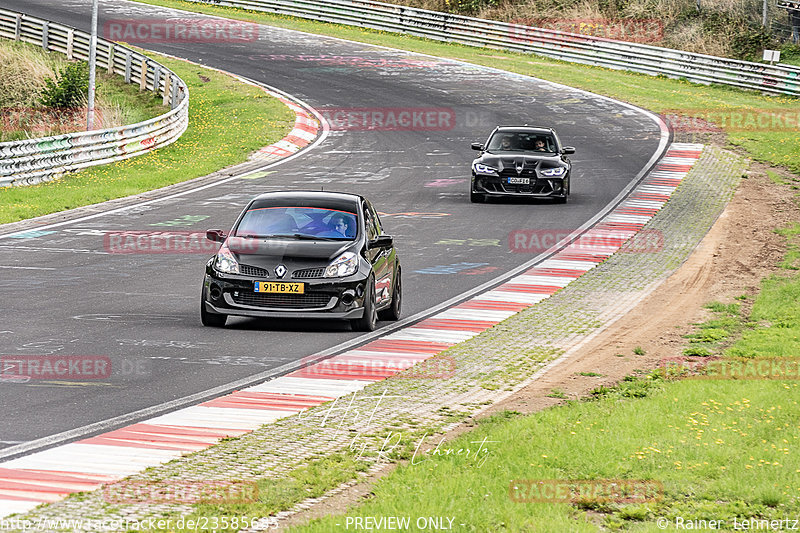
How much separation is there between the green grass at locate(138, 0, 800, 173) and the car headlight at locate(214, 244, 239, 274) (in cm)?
2204

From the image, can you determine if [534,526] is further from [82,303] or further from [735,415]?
[82,303]

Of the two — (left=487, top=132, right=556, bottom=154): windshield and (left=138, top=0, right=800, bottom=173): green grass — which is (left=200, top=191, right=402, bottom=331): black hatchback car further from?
(left=138, top=0, right=800, bottom=173): green grass

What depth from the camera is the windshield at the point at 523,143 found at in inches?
1073

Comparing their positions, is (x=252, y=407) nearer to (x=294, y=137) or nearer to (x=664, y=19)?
(x=294, y=137)

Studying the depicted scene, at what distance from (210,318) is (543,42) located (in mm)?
45185

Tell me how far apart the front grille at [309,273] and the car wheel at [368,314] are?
1.91 feet

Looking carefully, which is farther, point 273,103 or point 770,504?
point 273,103

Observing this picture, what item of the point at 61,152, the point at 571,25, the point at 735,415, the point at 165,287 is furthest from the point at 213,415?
the point at 571,25

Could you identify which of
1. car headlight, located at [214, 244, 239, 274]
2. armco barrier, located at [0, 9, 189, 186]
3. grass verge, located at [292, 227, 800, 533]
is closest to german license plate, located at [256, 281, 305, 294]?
car headlight, located at [214, 244, 239, 274]

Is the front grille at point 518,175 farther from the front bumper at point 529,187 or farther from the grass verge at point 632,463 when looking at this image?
the grass verge at point 632,463

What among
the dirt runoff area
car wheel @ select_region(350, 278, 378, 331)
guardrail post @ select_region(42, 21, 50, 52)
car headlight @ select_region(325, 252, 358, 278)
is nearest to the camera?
the dirt runoff area

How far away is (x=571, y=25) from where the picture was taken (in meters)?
58.7

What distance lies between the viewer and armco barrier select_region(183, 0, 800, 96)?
49.3 metres

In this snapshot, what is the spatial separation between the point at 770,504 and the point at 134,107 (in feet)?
130
